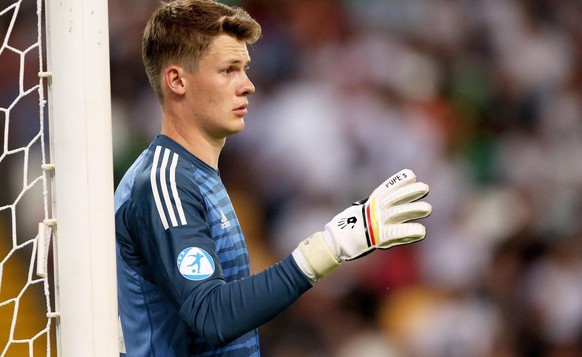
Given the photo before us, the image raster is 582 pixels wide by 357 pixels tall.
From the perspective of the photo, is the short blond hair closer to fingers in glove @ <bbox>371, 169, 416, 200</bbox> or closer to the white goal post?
the white goal post

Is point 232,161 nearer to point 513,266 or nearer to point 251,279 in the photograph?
point 513,266

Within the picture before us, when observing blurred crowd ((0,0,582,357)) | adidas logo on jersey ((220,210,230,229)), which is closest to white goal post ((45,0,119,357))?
adidas logo on jersey ((220,210,230,229))

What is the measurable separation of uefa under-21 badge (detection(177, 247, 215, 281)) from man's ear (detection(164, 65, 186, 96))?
53cm

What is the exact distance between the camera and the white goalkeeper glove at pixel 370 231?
2240 mm

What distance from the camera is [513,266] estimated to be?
18.1ft

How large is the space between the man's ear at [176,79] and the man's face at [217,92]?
0.02 meters

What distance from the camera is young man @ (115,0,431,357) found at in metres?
2.23

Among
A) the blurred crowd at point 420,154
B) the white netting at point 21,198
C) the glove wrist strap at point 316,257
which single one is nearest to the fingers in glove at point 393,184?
the glove wrist strap at point 316,257

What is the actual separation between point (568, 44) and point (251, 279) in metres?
4.26

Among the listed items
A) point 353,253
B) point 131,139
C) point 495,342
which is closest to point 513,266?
point 495,342

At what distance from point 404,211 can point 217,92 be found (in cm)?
65

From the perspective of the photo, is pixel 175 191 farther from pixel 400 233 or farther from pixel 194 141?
pixel 400 233

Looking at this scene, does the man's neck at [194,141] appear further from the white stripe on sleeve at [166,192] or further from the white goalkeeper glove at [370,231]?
the white goalkeeper glove at [370,231]

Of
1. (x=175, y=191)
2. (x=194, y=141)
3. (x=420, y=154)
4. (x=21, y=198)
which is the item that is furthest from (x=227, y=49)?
(x=420, y=154)
